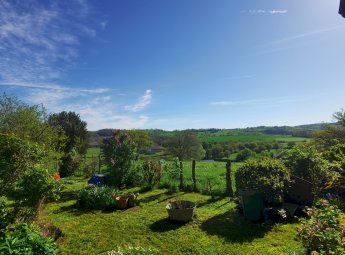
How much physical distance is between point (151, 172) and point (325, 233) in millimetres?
14747

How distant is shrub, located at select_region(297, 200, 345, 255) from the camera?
4.94m

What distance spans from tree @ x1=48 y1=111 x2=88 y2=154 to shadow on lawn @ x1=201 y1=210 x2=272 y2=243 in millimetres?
22739

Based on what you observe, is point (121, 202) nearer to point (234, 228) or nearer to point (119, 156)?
point (119, 156)

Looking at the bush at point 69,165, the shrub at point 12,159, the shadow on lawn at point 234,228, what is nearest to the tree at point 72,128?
the bush at point 69,165

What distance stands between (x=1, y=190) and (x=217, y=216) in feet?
27.0

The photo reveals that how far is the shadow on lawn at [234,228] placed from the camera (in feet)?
30.5

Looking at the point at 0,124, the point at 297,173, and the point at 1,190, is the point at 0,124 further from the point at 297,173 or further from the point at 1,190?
the point at 297,173

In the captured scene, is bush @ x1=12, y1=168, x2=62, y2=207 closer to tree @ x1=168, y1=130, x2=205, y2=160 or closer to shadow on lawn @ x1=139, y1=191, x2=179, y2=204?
shadow on lawn @ x1=139, y1=191, x2=179, y2=204

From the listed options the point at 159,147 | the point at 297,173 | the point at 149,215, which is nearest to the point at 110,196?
the point at 149,215

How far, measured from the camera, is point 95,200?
529 inches

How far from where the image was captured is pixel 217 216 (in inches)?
458

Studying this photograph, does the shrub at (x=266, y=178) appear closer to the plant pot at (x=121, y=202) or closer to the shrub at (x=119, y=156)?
the plant pot at (x=121, y=202)

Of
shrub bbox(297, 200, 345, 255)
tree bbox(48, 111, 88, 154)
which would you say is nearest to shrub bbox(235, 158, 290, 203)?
shrub bbox(297, 200, 345, 255)

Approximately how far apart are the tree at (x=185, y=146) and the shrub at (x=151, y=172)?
45797mm
